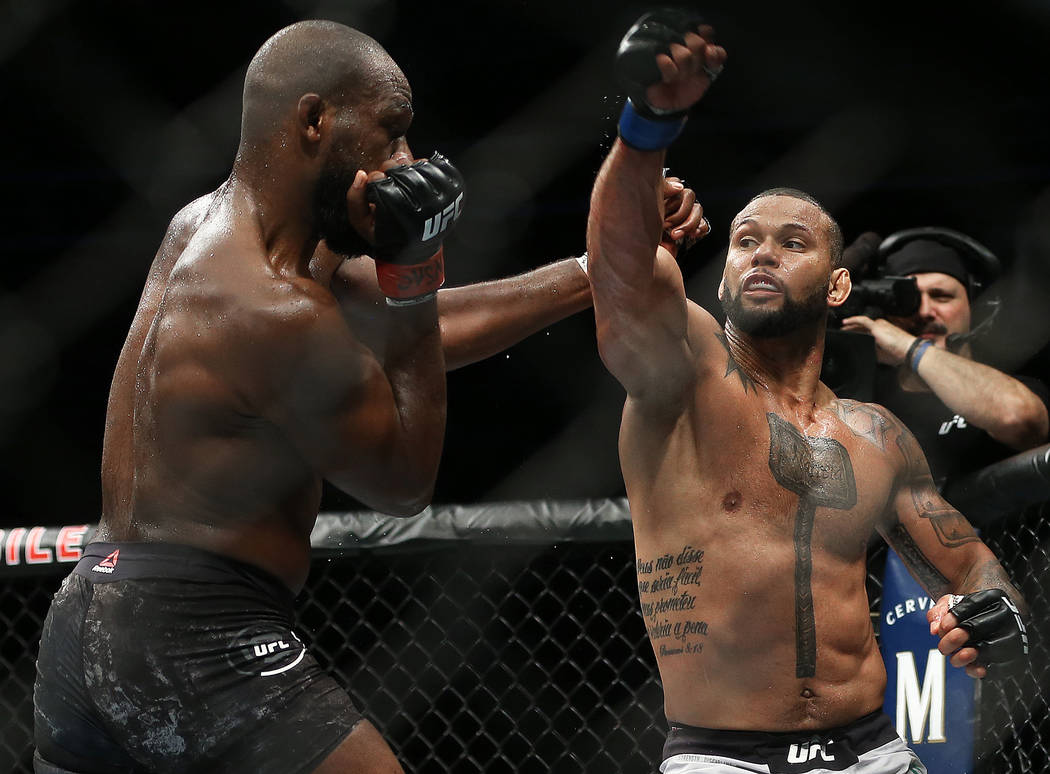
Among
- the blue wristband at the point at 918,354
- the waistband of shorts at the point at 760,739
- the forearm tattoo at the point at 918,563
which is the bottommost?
the waistband of shorts at the point at 760,739

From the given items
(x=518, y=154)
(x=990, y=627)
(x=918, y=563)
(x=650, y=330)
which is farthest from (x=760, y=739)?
(x=518, y=154)

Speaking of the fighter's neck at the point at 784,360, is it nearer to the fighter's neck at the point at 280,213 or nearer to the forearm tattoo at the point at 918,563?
the forearm tattoo at the point at 918,563

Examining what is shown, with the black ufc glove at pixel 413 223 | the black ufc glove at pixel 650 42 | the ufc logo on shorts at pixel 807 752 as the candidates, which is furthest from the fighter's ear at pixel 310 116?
the ufc logo on shorts at pixel 807 752

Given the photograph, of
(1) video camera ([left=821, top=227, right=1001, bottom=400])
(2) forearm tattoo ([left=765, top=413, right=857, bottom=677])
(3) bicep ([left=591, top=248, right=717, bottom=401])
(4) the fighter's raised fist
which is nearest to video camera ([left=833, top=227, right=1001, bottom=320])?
(1) video camera ([left=821, top=227, right=1001, bottom=400])

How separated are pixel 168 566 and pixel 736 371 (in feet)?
3.50

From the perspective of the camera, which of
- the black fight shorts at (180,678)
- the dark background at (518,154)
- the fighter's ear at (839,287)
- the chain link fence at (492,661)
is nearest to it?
the black fight shorts at (180,678)

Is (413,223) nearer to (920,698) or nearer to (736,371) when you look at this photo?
(736,371)

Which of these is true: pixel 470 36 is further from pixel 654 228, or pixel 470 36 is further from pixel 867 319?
pixel 654 228

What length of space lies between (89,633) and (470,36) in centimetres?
209

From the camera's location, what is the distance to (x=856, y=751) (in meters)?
1.96

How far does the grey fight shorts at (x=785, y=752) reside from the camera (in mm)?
1896

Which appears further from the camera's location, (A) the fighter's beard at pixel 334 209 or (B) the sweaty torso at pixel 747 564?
(B) the sweaty torso at pixel 747 564

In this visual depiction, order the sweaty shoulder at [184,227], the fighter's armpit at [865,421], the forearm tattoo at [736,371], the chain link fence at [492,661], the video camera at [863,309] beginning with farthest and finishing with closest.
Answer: the chain link fence at [492,661] → the video camera at [863,309] → the fighter's armpit at [865,421] → the forearm tattoo at [736,371] → the sweaty shoulder at [184,227]

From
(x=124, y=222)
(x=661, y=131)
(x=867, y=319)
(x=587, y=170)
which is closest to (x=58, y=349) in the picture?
(x=124, y=222)
